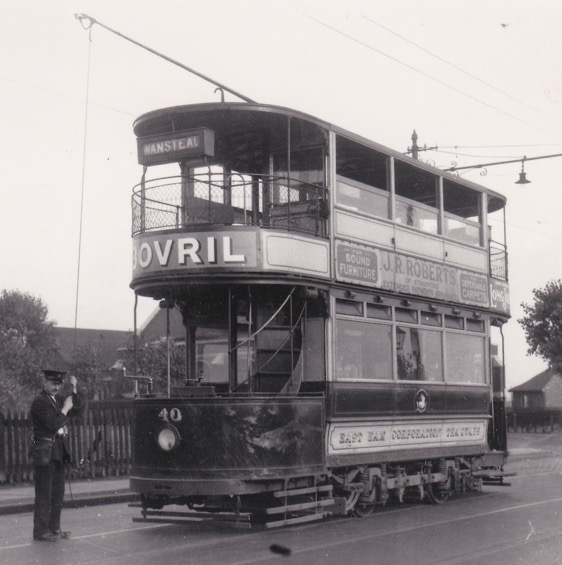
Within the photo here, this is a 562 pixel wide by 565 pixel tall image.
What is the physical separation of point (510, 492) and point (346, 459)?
16.6 feet

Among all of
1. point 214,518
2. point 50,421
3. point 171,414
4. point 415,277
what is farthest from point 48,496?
point 415,277

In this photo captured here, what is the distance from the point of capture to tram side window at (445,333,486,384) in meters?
14.9

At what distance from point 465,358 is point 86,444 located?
7.96 metres

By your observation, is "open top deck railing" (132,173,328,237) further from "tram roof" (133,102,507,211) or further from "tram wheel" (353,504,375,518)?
"tram wheel" (353,504,375,518)

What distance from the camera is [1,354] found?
73.4m

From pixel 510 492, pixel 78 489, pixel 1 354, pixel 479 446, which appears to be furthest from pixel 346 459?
pixel 1 354

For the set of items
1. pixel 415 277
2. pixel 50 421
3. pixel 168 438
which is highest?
pixel 415 277

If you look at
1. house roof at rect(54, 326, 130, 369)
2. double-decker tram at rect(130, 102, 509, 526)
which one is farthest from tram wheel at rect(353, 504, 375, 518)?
house roof at rect(54, 326, 130, 369)

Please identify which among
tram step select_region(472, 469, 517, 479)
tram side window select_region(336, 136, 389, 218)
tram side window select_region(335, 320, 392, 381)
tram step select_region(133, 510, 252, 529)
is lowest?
tram step select_region(133, 510, 252, 529)

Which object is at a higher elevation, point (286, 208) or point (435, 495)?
point (286, 208)

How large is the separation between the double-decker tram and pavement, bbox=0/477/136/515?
380 centimetres

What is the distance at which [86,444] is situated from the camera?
19203mm

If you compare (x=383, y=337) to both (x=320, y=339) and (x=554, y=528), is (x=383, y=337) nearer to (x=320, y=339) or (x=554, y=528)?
(x=320, y=339)

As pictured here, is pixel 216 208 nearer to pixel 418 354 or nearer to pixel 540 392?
pixel 418 354
